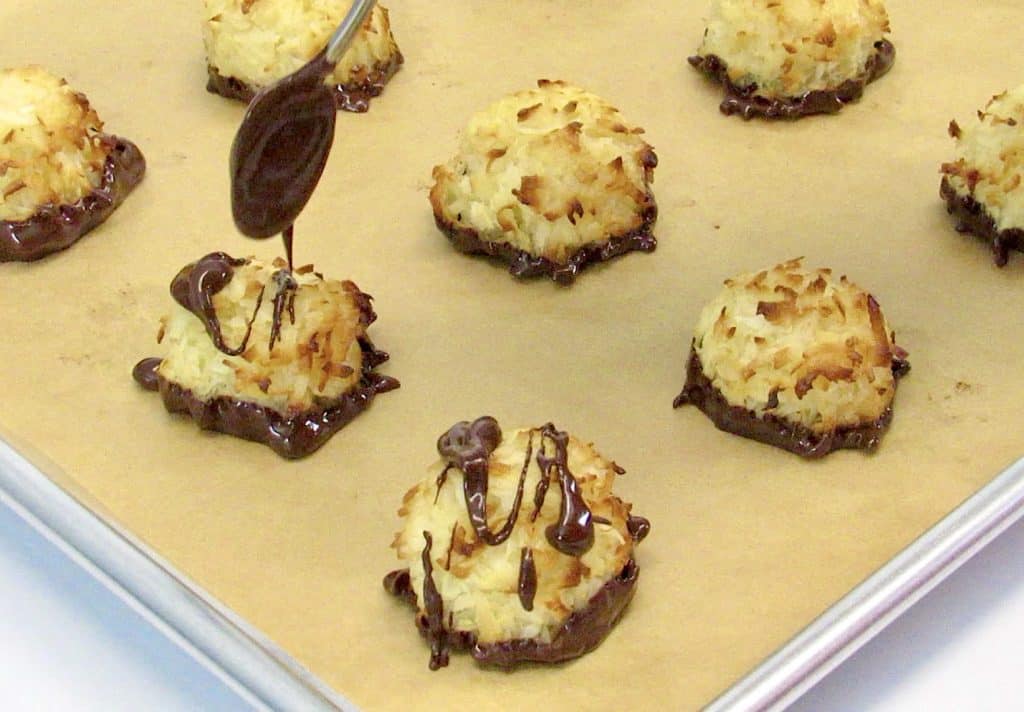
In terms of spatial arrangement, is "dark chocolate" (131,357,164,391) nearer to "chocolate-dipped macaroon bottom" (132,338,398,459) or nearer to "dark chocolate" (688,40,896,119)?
"chocolate-dipped macaroon bottom" (132,338,398,459)

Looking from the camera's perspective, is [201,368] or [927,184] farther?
[927,184]

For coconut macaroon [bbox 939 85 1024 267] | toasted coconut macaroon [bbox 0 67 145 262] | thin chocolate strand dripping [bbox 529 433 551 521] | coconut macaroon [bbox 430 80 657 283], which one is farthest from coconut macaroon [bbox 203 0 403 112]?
thin chocolate strand dripping [bbox 529 433 551 521]

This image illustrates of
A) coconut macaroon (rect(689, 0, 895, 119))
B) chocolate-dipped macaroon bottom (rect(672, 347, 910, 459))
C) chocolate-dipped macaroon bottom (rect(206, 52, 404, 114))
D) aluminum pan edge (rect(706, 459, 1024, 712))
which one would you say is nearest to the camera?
aluminum pan edge (rect(706, 459, 1024, 712))

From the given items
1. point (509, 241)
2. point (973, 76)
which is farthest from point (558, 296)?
point (973, 76)

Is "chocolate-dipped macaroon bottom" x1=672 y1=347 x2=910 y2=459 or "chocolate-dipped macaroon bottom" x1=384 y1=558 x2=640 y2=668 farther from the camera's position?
"chocolate-dipped macaroon bottom" x1=672 y1=347 x2=910 y2=459

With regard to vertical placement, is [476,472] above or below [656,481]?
above

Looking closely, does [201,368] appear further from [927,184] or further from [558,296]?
[927,184]

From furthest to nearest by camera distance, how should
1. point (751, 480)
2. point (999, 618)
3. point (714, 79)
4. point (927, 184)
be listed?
point (714, 79) → point (927, 184) → point (751, 480) → point (999, 618)
